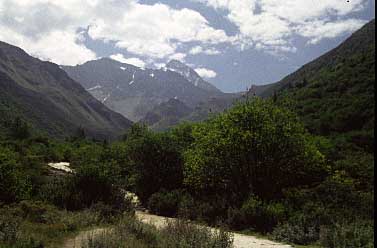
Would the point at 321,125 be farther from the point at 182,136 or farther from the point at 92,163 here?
the point at 92,163

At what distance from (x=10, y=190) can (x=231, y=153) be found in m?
11.7

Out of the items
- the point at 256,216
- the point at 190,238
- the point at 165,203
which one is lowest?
the point at 165,203

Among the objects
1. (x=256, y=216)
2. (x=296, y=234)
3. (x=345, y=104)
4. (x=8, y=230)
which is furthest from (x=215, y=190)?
(x=345, y=104)

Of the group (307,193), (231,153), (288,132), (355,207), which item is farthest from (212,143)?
(355,207)

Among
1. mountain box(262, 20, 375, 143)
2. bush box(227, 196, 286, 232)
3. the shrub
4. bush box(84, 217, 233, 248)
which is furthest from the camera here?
mountain box(262, 20, 375, 143)

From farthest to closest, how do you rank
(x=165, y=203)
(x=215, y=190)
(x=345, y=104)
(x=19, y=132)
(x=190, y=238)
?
(x=19, y=132)
(x=345, y=104)
(x=215, y=190)
(x=165, y=203)
(x=190, y=238)

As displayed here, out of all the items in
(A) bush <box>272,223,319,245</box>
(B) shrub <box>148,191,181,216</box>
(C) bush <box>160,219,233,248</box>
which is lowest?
(B) shrub <box>148,191,181,216</box>

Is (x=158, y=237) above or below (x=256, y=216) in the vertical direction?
above

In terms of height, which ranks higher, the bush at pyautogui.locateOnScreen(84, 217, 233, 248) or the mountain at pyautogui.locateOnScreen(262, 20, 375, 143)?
the mountain at pyautogui.locateOnScreen(262, 20, 375, 143)

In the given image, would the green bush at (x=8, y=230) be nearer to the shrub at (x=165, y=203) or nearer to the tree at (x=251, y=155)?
the shrub at (x=165, y=203)

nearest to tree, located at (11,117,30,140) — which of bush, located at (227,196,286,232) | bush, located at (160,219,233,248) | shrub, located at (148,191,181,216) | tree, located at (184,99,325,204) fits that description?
shrub, located at (148,191,181,216)

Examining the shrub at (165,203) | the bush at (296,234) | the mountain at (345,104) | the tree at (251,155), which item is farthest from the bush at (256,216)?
the mountain at (345,104)

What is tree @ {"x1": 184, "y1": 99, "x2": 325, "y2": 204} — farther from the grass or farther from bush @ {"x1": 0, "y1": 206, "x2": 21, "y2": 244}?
bush @ {"x1": 0, "y1": 206, "x2": 21, "y2": 244}

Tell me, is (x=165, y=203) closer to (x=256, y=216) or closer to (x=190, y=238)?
(x=256, y=216)
